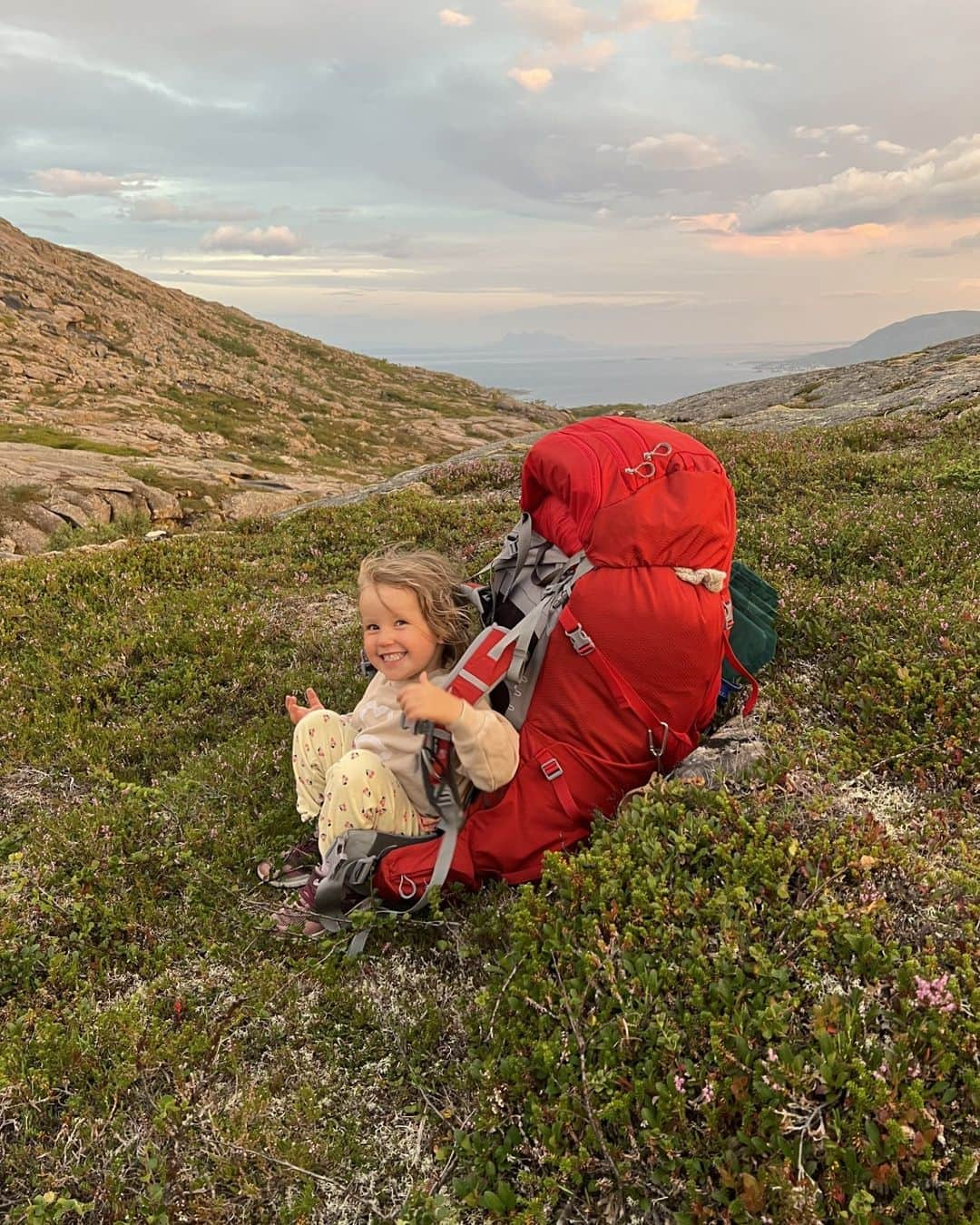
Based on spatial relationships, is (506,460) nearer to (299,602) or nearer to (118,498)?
(299,602)

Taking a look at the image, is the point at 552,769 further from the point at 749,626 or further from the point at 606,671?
the point at 749,626

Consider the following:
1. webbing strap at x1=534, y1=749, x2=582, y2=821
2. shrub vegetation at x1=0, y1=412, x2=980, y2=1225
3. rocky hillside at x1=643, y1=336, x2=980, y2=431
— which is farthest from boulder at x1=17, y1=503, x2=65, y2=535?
webbing strap at x1=534, y1=749, x2=582, y2=821

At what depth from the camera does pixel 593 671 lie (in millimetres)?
5543

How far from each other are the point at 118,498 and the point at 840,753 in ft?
112

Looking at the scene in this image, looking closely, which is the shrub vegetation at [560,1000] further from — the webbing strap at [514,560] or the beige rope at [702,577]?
the webbing strap at [514,560]

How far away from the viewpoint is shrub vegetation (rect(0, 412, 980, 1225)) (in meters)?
3.60

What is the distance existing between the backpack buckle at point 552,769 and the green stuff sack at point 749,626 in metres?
2.24

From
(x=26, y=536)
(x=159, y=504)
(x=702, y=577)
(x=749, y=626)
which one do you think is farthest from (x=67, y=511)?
(x=702, y=577)

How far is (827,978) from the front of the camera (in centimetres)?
411

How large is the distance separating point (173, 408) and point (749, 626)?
8036 centimetres

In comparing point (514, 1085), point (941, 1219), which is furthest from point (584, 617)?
point (941, 1219)

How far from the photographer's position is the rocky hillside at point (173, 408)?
35.6m

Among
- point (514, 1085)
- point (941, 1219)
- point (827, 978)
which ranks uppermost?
point (827, 978)

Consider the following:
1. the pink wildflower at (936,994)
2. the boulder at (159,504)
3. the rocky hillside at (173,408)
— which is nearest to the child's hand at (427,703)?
the pink wildflower at (936,994)
